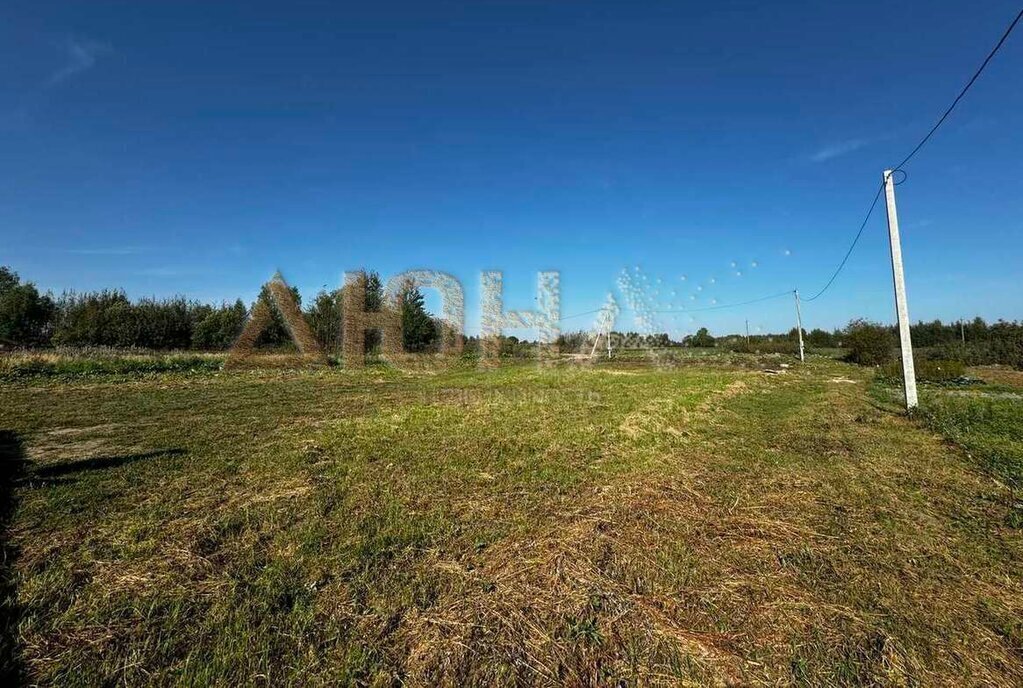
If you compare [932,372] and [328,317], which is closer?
[932,372]

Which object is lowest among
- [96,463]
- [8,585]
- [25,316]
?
[8,585]

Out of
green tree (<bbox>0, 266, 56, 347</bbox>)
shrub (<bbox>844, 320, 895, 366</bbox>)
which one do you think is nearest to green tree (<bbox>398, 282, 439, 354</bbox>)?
green tree (<bbox>0, 266, 56, 347</bbox>)

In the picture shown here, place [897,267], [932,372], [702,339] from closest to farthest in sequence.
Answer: [897,267] < [932,372] < [702,339]

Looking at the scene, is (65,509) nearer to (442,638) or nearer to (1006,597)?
(442,638)

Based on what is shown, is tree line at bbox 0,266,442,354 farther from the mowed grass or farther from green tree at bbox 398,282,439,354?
the mowed grass

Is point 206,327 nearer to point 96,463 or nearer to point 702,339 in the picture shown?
point 96,463

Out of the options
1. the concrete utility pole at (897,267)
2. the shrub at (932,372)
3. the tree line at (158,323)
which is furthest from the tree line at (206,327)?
the concrete utility pole at (897,267)

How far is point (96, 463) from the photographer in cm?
614

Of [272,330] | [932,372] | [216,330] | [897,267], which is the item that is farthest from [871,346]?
[216,330]

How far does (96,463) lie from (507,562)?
6309mm

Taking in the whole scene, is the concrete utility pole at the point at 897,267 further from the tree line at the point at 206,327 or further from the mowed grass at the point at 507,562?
the tree line at the point at 206,327

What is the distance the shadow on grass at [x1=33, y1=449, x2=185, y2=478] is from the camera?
5.72 metres

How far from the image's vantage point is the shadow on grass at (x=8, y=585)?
2.20 meters

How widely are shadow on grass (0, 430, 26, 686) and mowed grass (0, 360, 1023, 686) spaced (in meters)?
0.03
